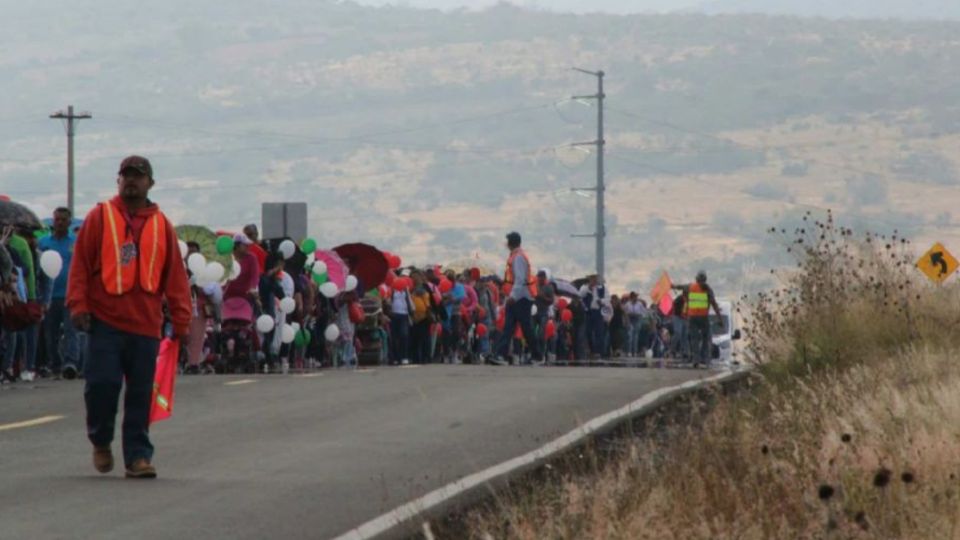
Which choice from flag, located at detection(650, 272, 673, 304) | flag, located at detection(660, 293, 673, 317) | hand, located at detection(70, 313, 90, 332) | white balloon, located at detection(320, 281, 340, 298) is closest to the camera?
hand, located at detection(70, 313, 90, 332)

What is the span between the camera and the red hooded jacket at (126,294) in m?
13.6

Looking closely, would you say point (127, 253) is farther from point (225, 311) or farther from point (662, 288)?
point (662, 288)

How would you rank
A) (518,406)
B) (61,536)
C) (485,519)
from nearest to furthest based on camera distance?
(61,536) < (485,519) < (518,406)

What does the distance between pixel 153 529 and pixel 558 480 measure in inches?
121

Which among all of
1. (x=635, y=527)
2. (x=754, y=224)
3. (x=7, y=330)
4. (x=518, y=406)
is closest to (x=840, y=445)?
(x=635, y=527)

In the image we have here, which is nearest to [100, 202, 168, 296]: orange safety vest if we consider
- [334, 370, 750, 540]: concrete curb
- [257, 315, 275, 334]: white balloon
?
[334, 370, 750, 540]: concrete curb

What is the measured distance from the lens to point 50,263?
971 inches

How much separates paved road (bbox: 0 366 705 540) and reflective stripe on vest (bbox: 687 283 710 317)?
16380 mm

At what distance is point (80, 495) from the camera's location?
41.8 ft

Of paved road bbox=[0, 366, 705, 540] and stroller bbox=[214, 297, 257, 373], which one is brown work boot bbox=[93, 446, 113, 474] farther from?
stroller bbox=[214, 297, 257, 373]

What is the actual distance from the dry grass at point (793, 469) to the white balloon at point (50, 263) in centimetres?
710

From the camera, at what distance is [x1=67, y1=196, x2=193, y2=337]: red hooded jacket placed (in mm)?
13617

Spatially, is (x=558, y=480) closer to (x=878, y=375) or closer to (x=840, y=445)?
(x=840, y=445)

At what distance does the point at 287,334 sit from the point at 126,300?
16.0 m
